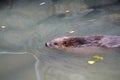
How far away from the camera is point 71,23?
25.8ft

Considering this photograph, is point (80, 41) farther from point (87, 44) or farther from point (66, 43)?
point (66, 43)

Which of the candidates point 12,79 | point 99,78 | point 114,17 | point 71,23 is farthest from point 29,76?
point 114,17

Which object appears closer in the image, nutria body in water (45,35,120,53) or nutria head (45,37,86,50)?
nutria body in water (45,35,120,53)

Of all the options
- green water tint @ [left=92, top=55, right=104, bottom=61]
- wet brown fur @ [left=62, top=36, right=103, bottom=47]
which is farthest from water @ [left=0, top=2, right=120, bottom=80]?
wet brown fur @ [left=62, top=36, right=103, bottom=47]

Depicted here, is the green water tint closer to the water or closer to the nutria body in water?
the water

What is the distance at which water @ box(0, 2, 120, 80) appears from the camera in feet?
17.5

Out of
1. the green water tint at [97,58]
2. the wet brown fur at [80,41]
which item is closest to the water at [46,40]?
the green water tint at [97,58]

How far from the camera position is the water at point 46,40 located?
534 centimetres

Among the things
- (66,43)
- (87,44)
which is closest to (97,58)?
(87,44)

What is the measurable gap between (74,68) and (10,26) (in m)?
3.46

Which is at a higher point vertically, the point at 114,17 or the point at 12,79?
the point at 114,17

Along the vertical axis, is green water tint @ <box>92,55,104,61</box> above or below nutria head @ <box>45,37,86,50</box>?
below

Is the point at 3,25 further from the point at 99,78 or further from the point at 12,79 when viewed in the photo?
the point at 99,78

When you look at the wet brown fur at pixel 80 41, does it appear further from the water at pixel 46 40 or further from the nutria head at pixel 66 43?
the water at pixel 46 40
